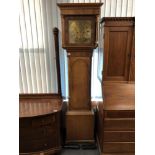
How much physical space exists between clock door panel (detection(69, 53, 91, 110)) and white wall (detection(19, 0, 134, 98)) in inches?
14.5

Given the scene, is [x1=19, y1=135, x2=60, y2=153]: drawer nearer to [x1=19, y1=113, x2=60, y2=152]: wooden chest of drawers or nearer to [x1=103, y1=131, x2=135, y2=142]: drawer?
[x1=19, y1=113, x2=60, y2=152]: wooden chest of drawers

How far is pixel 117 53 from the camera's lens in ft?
6.51

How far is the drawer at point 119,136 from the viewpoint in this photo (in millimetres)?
1872

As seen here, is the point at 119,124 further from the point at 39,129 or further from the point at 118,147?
the point at 39,129

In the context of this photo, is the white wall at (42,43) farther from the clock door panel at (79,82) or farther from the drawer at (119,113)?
the drawer at (119,113)

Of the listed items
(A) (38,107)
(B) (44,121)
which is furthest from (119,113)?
(A) (38,107)

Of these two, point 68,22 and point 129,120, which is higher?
point 68,22

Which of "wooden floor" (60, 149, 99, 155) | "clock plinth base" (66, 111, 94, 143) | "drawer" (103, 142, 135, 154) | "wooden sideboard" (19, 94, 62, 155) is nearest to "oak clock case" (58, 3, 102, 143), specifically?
"clock plinth base" (66, 111, 94, 143)

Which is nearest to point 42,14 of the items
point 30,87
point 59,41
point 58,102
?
point 59,41

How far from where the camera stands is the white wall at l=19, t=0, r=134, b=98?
2.25 metres
